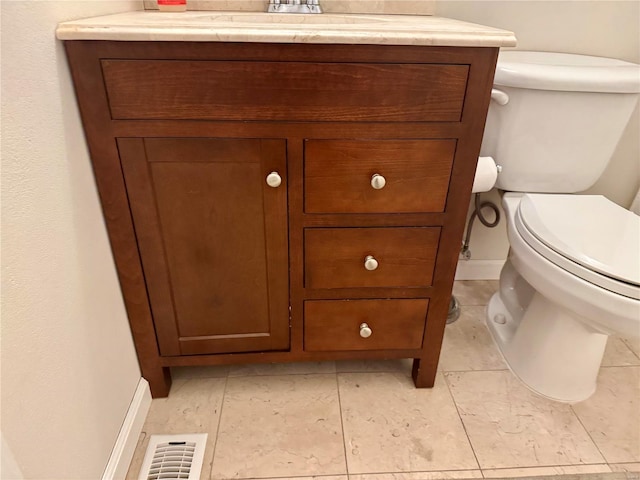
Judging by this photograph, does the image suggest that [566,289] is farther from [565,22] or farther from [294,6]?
[294,6]

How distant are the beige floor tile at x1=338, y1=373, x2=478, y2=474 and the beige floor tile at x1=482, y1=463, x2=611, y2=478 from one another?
0.05 m

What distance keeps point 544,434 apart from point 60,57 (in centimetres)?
135

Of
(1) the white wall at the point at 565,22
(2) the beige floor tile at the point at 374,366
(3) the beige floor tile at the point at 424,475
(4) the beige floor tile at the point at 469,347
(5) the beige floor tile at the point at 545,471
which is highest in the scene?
(1) the white wall at the point at 565,22

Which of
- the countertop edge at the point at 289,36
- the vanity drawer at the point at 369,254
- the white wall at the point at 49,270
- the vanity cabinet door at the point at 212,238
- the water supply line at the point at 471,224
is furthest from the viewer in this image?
the water supply line at the point at 471,224

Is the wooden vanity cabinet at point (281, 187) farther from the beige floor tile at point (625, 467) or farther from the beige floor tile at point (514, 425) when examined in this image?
the beige floor tile at point (625, 467)

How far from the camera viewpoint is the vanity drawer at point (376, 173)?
0.89 m

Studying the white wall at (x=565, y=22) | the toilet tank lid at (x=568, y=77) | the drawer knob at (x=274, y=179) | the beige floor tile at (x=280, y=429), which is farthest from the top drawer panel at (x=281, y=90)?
the beige floor tile at (x=280, y=429)

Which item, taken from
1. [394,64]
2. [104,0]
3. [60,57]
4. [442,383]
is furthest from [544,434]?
[104,0]

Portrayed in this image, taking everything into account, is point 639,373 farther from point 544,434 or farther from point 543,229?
point 543,229

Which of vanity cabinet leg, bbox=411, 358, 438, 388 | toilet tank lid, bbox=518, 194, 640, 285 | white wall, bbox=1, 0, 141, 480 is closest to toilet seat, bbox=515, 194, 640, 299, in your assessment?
toilet tank lid, bbox=518, 194, 640, 285

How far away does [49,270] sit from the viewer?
0.71 m

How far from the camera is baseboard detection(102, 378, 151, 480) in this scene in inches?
37.0

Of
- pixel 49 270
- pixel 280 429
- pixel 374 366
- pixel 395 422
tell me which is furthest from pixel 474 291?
pixel 49 270

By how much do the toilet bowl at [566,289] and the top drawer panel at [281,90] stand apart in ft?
1.48
